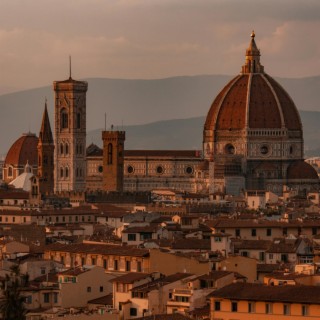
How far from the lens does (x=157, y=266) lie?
182 ft

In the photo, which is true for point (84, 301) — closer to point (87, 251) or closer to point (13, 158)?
point (87, 251)

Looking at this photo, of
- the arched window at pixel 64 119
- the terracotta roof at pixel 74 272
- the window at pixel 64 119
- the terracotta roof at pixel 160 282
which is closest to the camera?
the terracotta roof at pixel 160 282

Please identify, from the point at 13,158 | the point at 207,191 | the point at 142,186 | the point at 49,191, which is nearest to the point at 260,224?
the point at 49,191

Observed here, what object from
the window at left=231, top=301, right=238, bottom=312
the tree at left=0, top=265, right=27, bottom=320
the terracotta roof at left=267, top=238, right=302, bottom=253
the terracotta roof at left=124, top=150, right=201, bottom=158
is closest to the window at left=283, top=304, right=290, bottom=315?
the window at left=231, top=301, right=238, bottom=312

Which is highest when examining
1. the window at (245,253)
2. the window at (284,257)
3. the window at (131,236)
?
the window at (131,236)

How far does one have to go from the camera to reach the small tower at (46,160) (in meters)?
149

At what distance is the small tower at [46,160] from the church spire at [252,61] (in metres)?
29.6

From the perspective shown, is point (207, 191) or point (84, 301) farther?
point (207, 191)

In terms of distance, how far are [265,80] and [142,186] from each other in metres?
16.0

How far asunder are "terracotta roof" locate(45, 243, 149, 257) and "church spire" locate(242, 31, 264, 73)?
4816 inches

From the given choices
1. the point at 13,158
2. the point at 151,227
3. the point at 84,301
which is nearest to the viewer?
the point at 84,301

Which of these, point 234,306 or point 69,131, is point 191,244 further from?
point 69,131

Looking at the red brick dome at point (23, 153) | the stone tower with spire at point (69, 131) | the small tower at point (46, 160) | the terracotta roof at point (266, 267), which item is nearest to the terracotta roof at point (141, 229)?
the terracotta roof at point (266, 267)

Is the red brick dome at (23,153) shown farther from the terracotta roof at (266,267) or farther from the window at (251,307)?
the window at (251,307)
